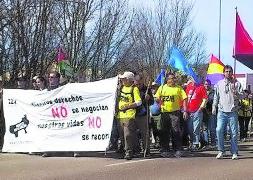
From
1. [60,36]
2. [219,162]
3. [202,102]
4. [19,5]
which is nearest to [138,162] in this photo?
[219,162]

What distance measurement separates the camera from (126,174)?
10195 millimetres

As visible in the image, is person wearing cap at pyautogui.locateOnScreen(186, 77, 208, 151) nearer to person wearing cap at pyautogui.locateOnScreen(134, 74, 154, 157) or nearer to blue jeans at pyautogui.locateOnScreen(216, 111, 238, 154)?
person wearing cap at pyautogui.locateOnScreen(134, 74, 154, 157)

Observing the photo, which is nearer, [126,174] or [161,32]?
[126,174]

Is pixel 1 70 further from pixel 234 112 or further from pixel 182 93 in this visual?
pixel 234 112

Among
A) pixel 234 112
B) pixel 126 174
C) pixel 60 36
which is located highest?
pixel 60 36

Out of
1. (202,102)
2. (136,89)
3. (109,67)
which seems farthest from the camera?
(109,67)

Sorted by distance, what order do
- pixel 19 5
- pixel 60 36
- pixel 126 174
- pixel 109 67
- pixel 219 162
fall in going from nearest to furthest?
pixel 126 174, pixel 219 162, pixel 19 5, pixel 60 36, pixel 109 67

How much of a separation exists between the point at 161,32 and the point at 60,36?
17.0m

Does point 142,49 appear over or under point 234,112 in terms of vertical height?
over

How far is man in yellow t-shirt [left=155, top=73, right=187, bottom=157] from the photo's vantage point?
42.3ft

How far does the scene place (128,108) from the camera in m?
12.3

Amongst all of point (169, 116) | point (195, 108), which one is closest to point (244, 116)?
point (195, 108)

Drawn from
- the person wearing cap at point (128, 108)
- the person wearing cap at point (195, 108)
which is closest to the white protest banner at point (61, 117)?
the person wearing cap at point (128, 108)

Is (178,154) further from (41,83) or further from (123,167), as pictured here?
(41,83)
